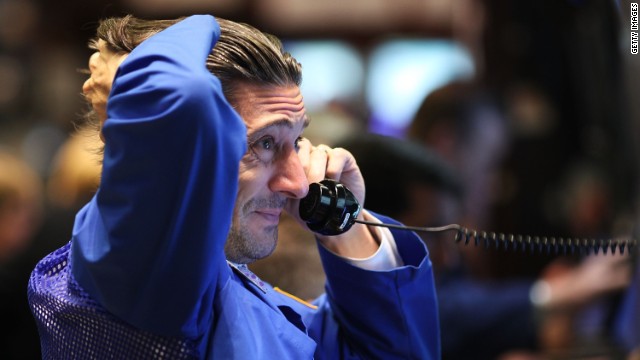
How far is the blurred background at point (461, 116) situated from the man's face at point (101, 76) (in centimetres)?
16

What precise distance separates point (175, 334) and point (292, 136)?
40 cm

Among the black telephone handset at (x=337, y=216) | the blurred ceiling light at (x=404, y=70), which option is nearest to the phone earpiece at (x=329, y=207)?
the black telephone handset at (x=337, y=216)

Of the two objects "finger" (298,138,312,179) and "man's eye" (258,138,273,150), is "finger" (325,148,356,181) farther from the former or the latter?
"man's eye" (258,138,273,150)

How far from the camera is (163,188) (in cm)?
122

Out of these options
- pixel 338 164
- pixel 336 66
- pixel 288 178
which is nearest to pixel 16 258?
pixel 338 164

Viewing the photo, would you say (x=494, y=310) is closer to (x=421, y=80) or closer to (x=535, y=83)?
(x=535, y=83)

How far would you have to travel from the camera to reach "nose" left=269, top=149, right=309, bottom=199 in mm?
1557

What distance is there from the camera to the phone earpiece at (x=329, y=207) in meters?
1.62

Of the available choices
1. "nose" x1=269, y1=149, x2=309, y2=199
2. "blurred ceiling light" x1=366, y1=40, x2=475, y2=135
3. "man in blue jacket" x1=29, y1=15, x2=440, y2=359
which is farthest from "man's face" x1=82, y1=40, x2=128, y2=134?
"blurred ceiling light" x1=366, y1=40, x2=475, y2=135

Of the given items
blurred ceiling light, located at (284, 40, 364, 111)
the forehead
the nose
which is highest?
the forehead

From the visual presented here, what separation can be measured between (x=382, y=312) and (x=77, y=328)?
0.54 metres

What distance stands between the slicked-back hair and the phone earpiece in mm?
178

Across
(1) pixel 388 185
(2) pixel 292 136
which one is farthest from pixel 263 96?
(1) pixel 388 185

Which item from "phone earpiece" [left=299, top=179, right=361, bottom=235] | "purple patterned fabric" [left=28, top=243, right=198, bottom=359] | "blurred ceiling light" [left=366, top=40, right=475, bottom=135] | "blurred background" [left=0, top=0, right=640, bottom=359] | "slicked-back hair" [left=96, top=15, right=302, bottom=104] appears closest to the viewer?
"purple patterned fabric" [left=28, top=243, right=198, bottom=359]
